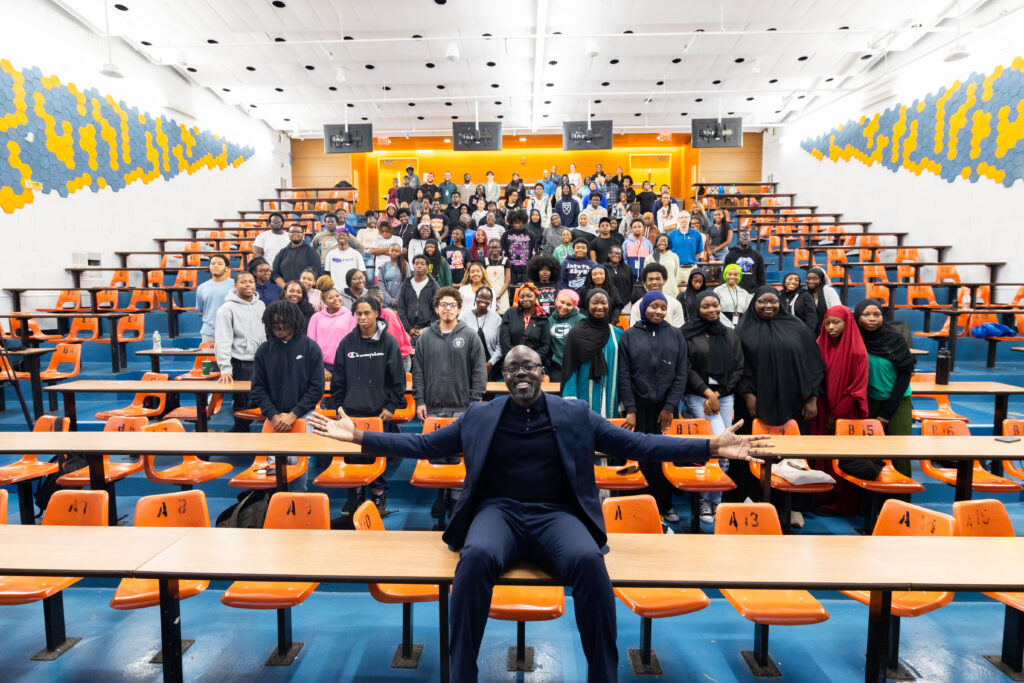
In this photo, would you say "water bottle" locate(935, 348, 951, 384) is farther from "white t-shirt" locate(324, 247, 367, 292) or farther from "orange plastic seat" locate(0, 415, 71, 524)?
"orange plastic seat" locate(0, 415, 71, 524)

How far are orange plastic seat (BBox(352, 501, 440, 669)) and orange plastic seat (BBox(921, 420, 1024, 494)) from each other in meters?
3.48

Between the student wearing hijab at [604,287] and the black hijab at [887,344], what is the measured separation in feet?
5.80

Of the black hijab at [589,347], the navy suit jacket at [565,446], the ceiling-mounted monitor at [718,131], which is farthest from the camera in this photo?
the ceiling-mounted monitor at [718,131]

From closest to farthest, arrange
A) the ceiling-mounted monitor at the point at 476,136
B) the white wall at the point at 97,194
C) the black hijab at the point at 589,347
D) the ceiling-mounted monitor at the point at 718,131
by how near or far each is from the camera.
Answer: the black hijab at the point at 589,347 → the white wall at the point at 97,194 → the ceiling-mounted monitor at the point at 718,131 → the ceiling-mounted monitor at the point at 476,136

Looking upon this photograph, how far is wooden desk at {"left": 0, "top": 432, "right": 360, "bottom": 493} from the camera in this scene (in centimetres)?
317

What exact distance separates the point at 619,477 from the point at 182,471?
2.88m

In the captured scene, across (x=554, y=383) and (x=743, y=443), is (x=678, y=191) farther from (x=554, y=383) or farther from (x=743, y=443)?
(x=743, y=443)

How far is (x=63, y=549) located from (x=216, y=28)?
1047 centimetres

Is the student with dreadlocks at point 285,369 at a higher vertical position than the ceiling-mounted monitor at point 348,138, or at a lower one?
lower

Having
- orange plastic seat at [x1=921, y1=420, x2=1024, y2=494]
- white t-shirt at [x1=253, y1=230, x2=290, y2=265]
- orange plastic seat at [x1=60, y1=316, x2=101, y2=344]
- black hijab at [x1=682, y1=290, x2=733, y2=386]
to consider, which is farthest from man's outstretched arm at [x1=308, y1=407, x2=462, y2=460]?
orange plastic seat at [x1=60, y1=316, x2=101, y2=344]

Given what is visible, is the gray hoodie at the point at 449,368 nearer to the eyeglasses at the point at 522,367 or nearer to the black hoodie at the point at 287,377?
the black hoodie at the point at 287,377

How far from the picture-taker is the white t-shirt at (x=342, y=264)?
22.2ft

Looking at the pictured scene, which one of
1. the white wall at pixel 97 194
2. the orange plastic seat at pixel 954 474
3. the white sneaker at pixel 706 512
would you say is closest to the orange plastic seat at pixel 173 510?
the white sneaker at pixel 706 512

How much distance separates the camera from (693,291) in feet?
17.0
